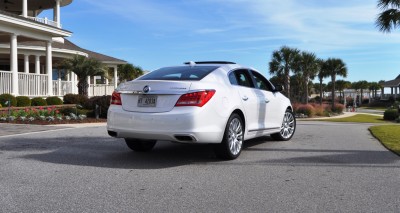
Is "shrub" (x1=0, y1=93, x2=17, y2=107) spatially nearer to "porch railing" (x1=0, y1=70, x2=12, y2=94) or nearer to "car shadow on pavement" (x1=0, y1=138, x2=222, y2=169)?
"porch railing" (x1=0, y1=70, x2=12, y2=94)

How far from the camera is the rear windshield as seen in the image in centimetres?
647

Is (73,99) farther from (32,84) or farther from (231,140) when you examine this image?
(231,140)

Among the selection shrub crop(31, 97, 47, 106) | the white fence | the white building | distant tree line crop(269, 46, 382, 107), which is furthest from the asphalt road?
distant tree line crop(269, 46, 382, 107)

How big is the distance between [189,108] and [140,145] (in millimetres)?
1813

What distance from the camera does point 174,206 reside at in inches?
159

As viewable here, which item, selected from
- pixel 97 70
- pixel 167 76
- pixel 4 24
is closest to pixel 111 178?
pixel 167 76

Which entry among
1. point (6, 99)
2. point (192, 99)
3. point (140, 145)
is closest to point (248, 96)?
point (192, 99)

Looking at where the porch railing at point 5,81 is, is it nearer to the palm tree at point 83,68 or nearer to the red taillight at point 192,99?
the palm tree at point 83,68

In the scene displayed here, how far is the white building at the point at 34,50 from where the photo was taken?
19406 millimetres

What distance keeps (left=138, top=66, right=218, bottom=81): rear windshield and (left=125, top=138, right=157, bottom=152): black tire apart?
1.15m

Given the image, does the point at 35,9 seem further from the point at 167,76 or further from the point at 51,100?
the point at 167,76

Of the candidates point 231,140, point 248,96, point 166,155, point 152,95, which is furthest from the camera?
point 248,96

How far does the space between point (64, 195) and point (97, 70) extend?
69.6 ft

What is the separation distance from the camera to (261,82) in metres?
8.16
